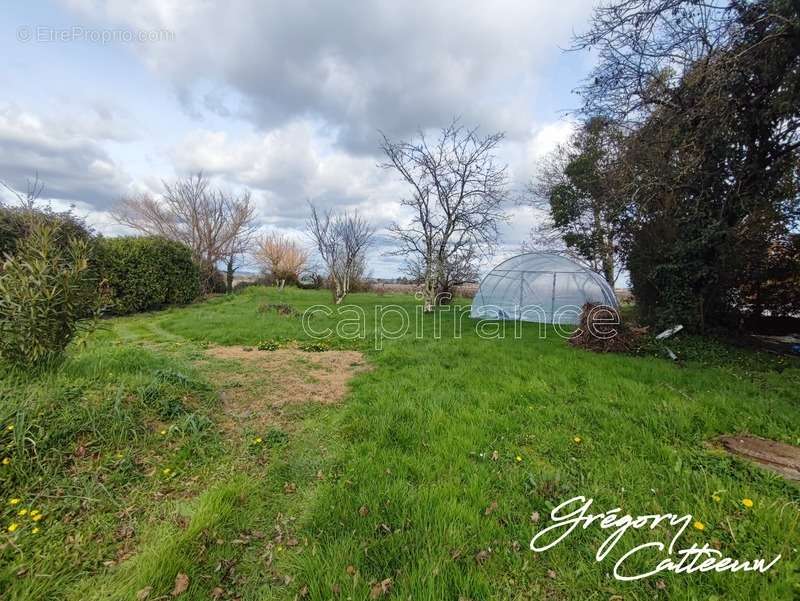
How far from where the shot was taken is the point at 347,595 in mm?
1515

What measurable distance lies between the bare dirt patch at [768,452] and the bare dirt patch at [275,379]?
398 centimetres

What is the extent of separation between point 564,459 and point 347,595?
200 centimetres

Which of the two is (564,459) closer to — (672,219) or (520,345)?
(520,345)

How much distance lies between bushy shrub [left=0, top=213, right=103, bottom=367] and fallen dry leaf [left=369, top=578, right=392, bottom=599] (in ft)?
11.8

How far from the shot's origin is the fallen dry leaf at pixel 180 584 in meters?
1.51

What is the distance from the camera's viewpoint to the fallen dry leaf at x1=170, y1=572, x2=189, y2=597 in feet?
4.96

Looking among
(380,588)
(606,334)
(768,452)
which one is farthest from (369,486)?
(606,334)

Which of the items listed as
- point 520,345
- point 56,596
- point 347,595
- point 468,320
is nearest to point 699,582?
point 347,595

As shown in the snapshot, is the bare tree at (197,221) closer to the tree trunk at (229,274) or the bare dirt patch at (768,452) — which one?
the tree trunk at (229,274)

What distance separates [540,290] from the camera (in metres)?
10.7

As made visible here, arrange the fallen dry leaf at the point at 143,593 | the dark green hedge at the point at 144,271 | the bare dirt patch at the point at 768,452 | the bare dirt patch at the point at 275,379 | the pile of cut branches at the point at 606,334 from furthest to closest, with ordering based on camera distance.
A: 1. the dark green hedge at the point at 144,271
2. the pile of cut branches at the point at 606,334
3. the bare dirt patch at the point at 275,379
4. the bare dirt patch at the point at 768,452
5. the fallen dry leaf at the point at 143,593

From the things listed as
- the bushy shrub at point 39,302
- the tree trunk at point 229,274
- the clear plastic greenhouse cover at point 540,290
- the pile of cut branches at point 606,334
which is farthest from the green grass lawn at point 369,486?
the tree trunk at point 229,274

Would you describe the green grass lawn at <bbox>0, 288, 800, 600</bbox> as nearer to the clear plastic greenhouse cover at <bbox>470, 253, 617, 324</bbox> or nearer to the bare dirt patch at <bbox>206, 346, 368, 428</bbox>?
the bare dirt patch at <bbox>206, 346, 368, 428</bbox>

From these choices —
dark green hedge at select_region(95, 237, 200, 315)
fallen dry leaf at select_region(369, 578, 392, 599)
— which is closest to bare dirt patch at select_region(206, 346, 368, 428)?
fallen dry leaf at select_region(369, 578, 392, 599)
